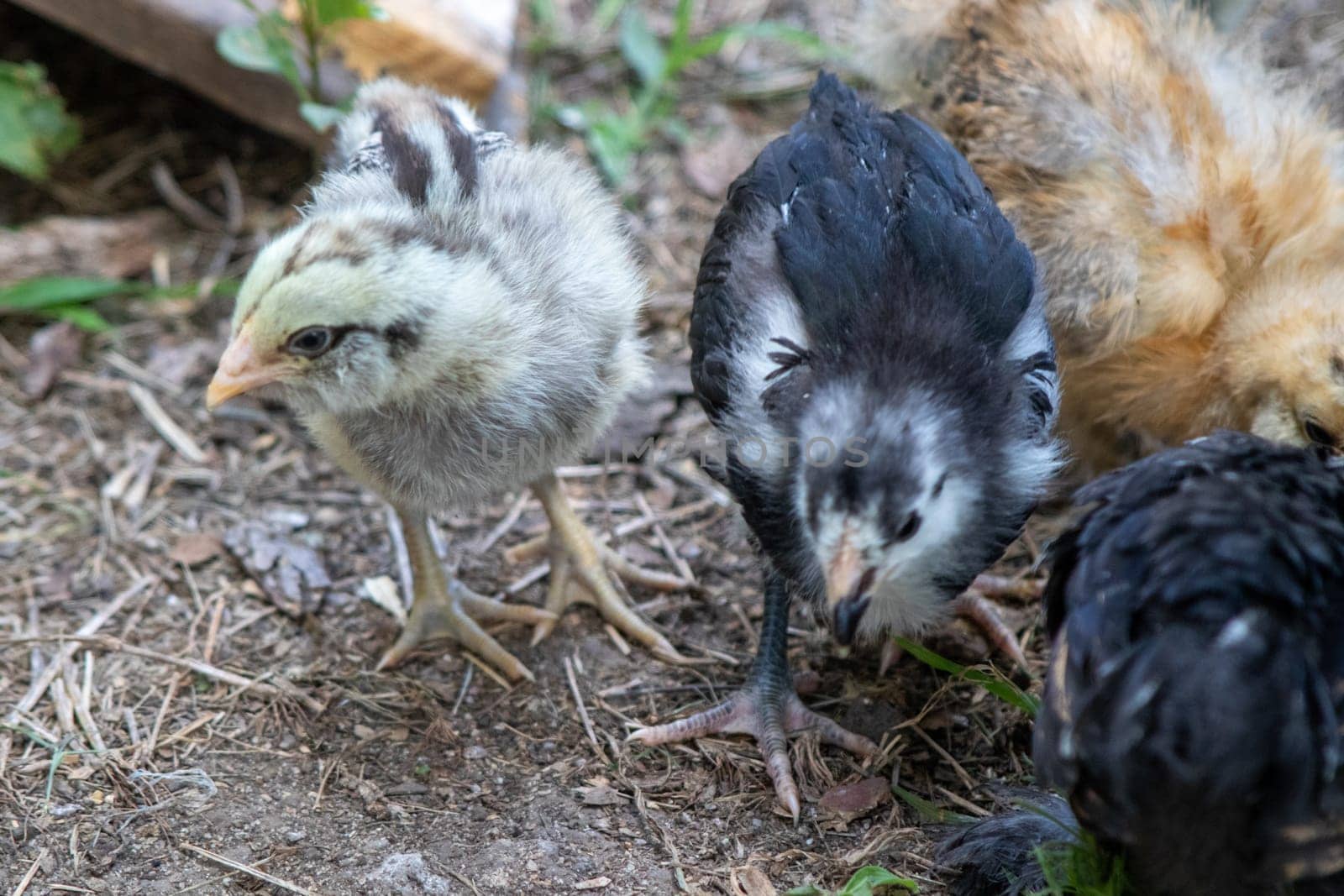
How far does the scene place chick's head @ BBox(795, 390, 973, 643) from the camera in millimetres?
2332

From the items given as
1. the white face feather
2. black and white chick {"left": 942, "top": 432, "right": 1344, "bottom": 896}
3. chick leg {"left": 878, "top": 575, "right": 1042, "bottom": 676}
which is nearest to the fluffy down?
the white face feather

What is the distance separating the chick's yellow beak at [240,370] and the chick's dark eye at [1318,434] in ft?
8.22

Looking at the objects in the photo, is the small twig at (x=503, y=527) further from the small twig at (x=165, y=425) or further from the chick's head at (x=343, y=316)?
the chick's head at (x=343, y=316)

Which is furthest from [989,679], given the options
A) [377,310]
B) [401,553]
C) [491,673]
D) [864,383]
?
[401,553]

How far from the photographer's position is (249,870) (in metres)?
2.65

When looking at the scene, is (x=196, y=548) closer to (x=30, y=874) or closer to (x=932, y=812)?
(x=30, y=874)

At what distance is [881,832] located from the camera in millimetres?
2820

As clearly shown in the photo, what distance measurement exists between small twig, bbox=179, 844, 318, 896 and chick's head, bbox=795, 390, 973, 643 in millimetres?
1306

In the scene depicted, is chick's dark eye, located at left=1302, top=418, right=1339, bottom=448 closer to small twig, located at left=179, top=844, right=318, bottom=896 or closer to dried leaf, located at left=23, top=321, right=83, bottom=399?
small twig, located at left=179, top=844, right=318, bottom=896

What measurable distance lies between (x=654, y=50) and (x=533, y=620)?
280 centimetres

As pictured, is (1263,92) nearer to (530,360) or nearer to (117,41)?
(530,360)

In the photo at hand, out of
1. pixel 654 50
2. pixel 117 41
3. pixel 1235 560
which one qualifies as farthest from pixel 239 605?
pixel 654 50

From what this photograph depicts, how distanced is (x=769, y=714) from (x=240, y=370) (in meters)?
1.54

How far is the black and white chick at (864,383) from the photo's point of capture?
239 centimetres
